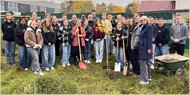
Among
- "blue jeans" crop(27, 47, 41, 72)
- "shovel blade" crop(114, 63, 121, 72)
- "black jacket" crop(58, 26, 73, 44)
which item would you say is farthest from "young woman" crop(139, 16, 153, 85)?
"blue jeans" crop(27, 47, 41, 72)

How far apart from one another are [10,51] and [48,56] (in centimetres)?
125

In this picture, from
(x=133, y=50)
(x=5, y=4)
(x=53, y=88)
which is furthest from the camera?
(x=5, y=4)

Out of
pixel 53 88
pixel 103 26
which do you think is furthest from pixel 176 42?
pixel 53 88

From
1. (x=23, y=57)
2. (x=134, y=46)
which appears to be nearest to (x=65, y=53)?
(x=23, y=57)

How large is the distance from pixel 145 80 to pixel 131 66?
1.34m

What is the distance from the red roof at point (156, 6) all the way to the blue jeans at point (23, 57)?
14.6 metres

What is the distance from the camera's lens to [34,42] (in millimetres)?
7641

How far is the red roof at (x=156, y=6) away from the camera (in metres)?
21.1

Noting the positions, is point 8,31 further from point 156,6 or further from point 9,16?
point 156,6

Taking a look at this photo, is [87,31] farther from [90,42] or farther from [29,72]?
[29,72]

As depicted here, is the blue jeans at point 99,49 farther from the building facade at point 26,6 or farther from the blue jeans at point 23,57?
the building facade at point 26,6

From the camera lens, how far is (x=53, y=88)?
6.26 m

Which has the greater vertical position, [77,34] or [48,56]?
[77,34]

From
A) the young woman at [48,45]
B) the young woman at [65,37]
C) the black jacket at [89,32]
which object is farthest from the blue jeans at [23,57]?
the black jacket at [89,32]
